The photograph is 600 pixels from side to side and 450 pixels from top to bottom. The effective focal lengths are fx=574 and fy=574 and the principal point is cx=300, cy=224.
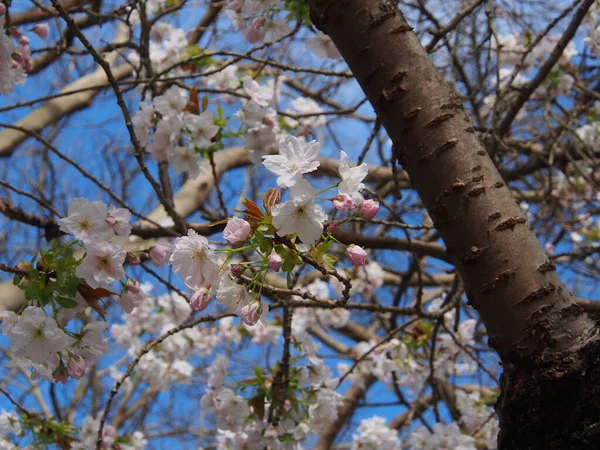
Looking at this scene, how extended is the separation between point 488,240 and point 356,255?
0.24m

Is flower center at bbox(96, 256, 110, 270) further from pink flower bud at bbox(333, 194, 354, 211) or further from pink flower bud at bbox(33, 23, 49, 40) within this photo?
pink flower bud at bbox(33, 23, 49, 40)

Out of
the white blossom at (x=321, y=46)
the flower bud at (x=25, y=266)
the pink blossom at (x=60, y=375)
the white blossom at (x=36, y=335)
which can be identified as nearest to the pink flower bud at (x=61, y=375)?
the pink blossom at (x=60, y=375)

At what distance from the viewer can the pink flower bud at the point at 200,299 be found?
3.21ft

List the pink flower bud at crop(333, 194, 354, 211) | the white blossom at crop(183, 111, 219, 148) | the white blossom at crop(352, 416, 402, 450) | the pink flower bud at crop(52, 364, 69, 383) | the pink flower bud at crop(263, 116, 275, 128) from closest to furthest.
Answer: the pink flower bud at crop(333, 194, 354, 211) < the pink flower bud at crop(52, 364, 69, 383) < the white blossom at crop(183, 111, 219, 148) < the pink flower bud at crop(263, 116, 275, 128) < the white blossom at crop(352, 416, 402, 450)

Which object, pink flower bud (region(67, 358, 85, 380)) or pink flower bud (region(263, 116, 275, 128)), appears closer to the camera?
pink flower bud (region(67, 358, 85, 380))

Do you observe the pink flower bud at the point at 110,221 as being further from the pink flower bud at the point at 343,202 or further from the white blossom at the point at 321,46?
the white blossom at the point at 321,46

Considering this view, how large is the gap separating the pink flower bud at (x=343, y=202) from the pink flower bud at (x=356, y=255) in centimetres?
9

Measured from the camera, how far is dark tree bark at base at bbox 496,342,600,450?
0.83 meters

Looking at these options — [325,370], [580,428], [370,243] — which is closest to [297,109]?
[370,243]

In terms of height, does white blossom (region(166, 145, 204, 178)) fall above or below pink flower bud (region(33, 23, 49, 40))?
below

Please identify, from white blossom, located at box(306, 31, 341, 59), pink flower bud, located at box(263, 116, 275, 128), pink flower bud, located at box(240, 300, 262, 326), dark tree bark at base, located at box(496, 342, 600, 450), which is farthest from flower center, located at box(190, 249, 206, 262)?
white blossom, located at box(306, 31, 341, 59)

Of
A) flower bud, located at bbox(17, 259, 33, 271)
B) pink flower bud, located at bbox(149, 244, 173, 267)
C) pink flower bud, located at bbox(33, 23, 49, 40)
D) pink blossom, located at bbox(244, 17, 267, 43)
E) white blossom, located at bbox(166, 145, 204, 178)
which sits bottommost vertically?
flower bud, located at bbox(17, 259, 33, 271)

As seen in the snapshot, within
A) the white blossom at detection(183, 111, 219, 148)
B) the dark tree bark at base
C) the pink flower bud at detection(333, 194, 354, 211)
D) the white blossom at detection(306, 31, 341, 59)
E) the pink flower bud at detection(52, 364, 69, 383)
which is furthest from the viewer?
the white blossom at detection(306, 31, 341, 59)

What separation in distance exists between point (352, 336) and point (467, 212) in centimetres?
322
